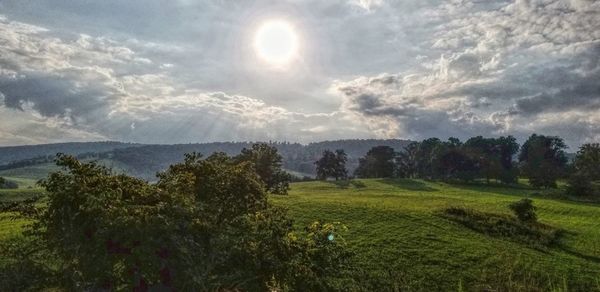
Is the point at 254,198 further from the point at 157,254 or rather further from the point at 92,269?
the point at 92,269

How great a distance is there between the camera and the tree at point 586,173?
427 ft

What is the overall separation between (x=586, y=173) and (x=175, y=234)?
152m

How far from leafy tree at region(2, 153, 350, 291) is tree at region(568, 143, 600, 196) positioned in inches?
4893

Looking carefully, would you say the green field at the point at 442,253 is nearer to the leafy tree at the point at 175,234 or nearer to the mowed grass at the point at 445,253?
the mowed grass at the point at 445,253

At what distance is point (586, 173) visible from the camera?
145m

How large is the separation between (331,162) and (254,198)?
566 ft

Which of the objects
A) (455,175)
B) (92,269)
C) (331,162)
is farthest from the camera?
(331,162)

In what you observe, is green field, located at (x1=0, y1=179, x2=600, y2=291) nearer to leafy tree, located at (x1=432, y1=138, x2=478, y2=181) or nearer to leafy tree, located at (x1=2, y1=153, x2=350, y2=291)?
leafy tree, located at (x1=2, y1=153, x2=350, y2=291)

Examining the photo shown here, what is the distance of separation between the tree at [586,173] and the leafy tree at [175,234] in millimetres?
124294

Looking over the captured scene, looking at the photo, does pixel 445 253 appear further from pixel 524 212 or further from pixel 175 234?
pixel 175 234

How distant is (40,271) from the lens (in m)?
23.8

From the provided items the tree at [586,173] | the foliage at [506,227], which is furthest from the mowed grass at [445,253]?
the tree at [586,173]

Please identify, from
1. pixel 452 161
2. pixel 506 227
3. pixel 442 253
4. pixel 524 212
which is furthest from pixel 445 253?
pixel 452 161

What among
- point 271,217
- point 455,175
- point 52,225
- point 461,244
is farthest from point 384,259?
point 455,175
